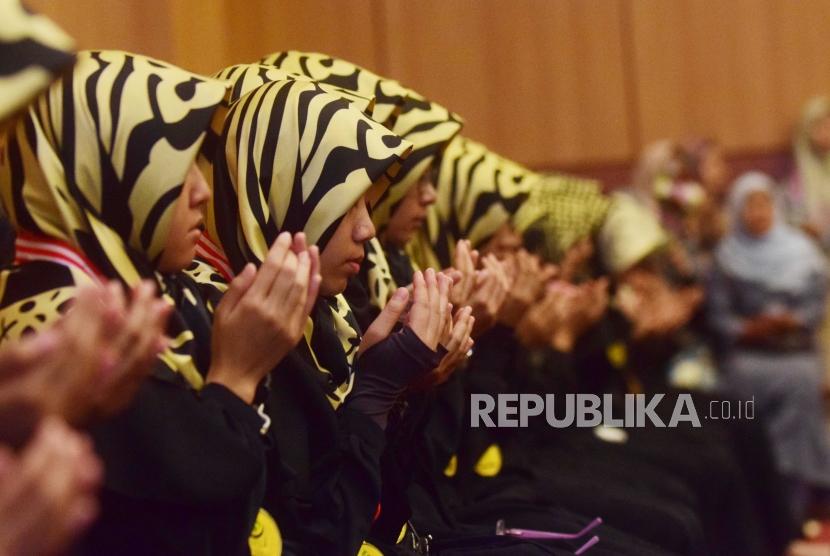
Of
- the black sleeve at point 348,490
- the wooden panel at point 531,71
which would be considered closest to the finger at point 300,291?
the black sleeve at point 348,490

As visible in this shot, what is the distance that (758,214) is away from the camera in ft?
17.1

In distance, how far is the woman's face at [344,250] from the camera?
1830 millimetres

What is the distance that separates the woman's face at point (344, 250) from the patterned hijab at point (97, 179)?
0.36 meters

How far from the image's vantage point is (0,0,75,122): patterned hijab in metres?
1.12

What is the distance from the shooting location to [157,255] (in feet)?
4.92

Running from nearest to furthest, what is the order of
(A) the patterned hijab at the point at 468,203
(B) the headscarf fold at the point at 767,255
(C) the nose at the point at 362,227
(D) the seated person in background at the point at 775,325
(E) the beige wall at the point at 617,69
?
1. (C) the nose at the point at 362,227
2. (A) the patterned hijab at the point at 468,203
3. (D) the seated person in background at the point at 775,325
4. (B) the headscarf fold at the point at 767,255
5. (E) the beige wall at the point at 617,69

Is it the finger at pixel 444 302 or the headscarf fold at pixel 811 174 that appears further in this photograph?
the headscarf fold at pixel 811 174

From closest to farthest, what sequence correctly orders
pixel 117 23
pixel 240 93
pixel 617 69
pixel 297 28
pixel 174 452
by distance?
pixel 174 452, pixel 240 93, pixel 117 23, pixel 297 28, pixel 617 69

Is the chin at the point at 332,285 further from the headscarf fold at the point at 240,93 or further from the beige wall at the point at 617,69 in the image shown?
the beige wall at the point at 617,69

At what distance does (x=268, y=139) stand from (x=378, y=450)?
492 mm

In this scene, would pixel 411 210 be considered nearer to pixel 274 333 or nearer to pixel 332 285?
pixel 332 285

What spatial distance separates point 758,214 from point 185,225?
4.08 metres

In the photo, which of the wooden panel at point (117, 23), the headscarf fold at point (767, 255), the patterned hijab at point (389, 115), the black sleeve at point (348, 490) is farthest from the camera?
the headscarf fold at point (767, 255)

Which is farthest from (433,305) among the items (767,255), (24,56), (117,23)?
(767,255)
